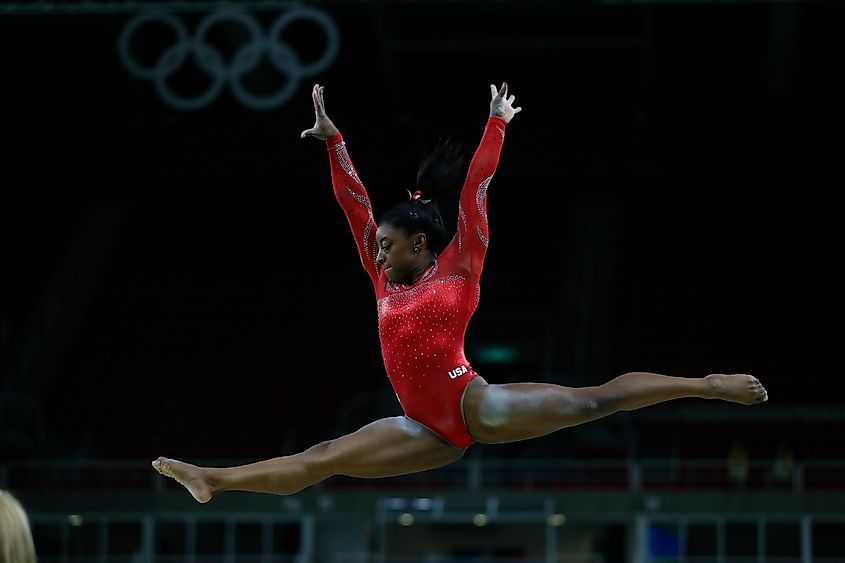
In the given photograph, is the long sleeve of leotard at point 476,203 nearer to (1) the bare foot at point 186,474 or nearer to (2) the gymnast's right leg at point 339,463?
(2) the gymnast's right leg at point 339,463

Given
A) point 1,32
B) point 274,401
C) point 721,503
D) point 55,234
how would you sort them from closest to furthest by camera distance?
point 721,503, point 274,401, point 1,32, point 55,234

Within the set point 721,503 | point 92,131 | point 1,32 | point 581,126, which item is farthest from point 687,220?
point 1,32

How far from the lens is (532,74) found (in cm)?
2255

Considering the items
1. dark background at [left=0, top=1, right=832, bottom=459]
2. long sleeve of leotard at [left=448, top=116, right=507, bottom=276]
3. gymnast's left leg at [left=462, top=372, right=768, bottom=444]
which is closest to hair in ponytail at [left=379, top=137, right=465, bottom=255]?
long sleeve of leotard at [left=448, top=116, right=507, bottom=276]

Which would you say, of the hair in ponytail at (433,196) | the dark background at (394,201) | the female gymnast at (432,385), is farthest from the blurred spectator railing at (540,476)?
the female gymnast at (432,385)

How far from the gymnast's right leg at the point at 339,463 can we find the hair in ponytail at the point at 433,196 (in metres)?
0.81

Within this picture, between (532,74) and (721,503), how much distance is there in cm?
858

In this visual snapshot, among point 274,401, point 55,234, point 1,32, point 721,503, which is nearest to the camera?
point 721,503

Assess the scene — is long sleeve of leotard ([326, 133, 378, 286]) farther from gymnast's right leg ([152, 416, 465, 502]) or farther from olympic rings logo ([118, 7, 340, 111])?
olympic rings logo ([118, 7, 340, 111])

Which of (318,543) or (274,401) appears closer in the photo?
(318,543)

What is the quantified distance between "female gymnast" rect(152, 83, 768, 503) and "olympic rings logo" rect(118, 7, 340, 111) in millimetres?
13376

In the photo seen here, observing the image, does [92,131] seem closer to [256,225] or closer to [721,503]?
[256,225]

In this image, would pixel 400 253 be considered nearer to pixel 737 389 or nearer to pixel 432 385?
pixel 432 385

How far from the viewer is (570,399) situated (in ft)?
17.3
